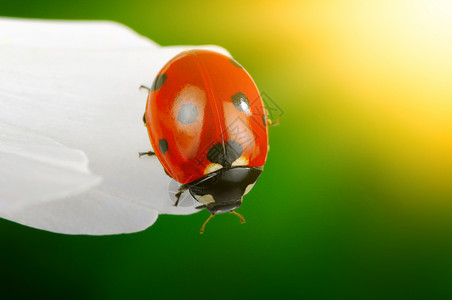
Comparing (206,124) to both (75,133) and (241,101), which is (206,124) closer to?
(241,101)

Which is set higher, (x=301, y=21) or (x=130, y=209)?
(x=301, y=21)

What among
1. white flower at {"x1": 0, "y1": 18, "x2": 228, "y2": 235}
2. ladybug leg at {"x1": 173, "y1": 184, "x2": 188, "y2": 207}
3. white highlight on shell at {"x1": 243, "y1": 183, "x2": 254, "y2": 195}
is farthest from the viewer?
white highlight on shell at {"x1": 243, "y1": 183, "x2": 254, "y2": 195}

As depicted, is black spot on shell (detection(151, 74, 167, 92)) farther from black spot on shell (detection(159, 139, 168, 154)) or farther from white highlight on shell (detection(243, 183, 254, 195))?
white highlight on shell (detection(243, 183, 254, 195))

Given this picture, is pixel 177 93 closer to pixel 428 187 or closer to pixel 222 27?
pixel 222 27

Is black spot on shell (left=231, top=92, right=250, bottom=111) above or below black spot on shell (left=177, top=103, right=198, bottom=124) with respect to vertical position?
above

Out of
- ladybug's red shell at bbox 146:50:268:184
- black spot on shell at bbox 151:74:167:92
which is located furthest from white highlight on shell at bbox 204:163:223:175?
black spot on shell at bbox 151:74:167:92

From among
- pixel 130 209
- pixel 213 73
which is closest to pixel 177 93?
pixel 213 73

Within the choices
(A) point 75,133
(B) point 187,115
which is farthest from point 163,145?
(A) point 75,133

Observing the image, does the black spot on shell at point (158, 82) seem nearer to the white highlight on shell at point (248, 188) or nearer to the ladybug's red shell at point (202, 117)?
the ladybug's red shell at point (202, 117)

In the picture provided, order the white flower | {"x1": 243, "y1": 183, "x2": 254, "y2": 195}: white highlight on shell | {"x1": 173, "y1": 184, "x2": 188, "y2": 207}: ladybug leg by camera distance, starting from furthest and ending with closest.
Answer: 1. {"x1": 243, "y1": 183, "x2": 254, "y2": 195}: white highlight on shell
2. {"x1": 173, "y1": 184, "x2": 188, "y2": 207}: ladybug leg
3. the white flower
